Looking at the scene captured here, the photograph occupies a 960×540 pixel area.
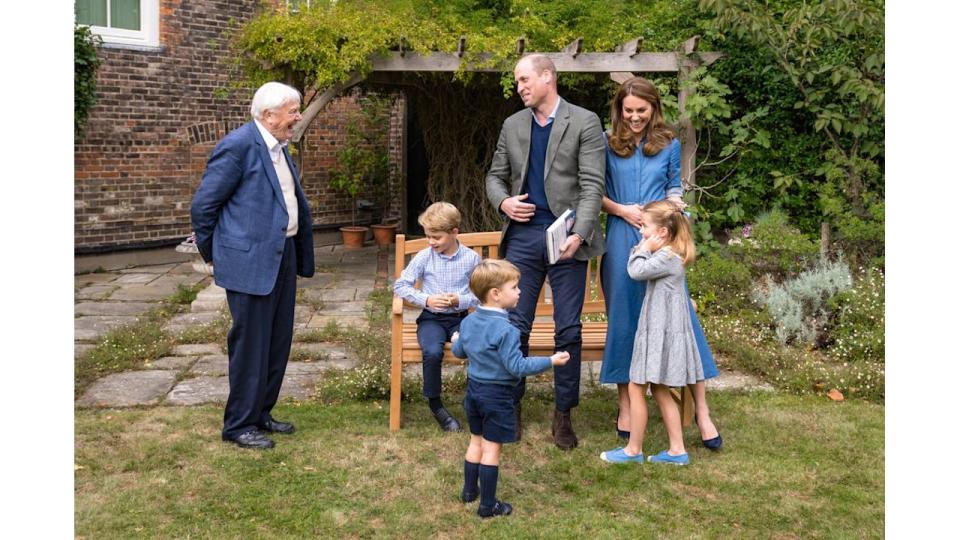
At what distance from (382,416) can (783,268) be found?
430 cm

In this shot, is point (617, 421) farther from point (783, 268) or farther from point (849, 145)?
point (849, 145)

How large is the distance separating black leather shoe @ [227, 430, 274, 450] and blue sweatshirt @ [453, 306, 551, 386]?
1.36 meters

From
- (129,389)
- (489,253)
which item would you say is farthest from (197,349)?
(489,253)

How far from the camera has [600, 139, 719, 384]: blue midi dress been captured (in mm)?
4879

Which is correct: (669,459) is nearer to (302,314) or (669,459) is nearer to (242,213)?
(242,213)

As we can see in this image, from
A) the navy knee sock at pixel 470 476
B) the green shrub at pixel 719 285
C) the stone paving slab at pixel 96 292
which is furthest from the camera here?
the stone paving slab at pixel 96 292

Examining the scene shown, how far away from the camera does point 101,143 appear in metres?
11.6

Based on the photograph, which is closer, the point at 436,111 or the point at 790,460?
the point at 790,460

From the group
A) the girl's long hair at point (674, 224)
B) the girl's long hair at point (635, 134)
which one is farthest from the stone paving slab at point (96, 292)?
the girl's long hair at point (674, 224)

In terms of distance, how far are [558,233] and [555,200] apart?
0.22 metres

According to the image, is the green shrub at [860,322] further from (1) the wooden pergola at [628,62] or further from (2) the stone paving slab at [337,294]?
(2) the stone paving slab at [337,294]

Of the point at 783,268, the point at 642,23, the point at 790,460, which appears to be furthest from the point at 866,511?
the point at 642,23

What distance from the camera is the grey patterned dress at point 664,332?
15.1ft

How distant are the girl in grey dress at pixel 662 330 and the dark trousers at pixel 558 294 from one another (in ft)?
1.00
